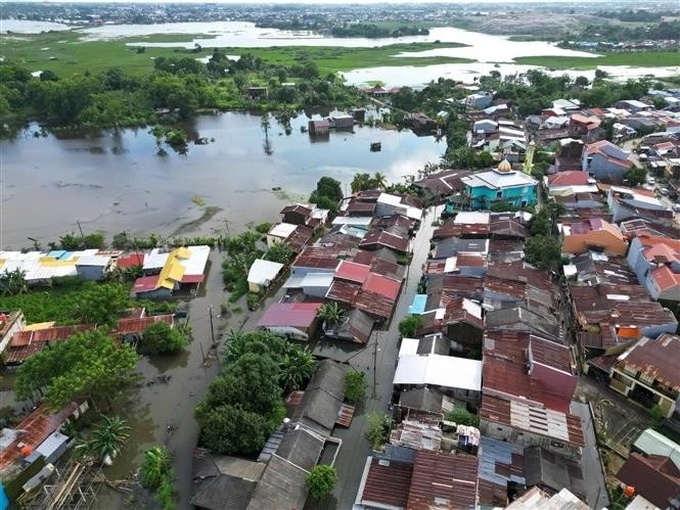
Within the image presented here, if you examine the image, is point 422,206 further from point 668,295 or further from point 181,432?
point 181,432

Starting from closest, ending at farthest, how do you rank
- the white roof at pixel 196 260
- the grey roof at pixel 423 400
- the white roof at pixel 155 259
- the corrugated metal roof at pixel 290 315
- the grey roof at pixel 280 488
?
the grey roof at pixel 280 488 < the grey roof at pixel 423 400 < the corrugated metal roof at pixel 290 315 < the white roof at pixel 196 260 < the white roof at pixel 155 259

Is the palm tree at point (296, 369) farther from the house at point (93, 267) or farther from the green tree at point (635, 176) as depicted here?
the green tree at point (635, 176)

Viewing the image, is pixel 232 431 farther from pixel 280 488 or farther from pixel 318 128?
pixel 318 128

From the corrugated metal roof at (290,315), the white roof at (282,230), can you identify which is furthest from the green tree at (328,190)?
the corrugated metal roof at (290,315)

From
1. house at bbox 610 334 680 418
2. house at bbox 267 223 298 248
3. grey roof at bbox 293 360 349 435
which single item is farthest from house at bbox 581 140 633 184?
grey roof at bbox 293 360 349 435

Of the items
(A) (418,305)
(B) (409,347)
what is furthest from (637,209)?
(B) (409,347)

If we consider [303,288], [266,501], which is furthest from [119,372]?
[303,288]

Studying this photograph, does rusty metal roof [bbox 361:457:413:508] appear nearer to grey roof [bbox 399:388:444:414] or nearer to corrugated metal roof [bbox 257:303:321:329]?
grey roof [bbox 399:388:444:414]
